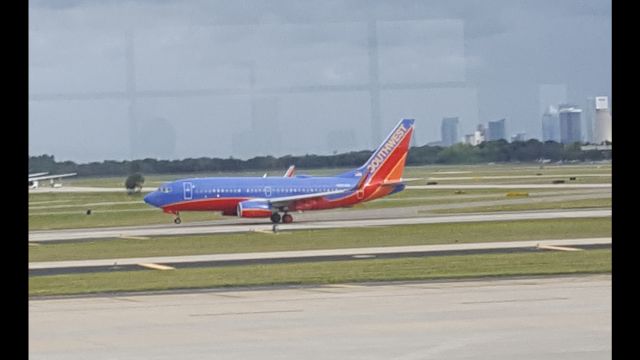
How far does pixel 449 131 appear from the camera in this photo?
95.0 feet

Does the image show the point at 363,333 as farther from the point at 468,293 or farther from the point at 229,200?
the point at 229,200

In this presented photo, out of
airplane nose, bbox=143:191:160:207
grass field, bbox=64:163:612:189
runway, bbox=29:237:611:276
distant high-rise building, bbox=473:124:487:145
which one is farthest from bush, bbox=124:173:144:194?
distant high-rise building, bbox=473:124:487:145

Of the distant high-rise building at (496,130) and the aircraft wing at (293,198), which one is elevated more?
the distant high-rise building at (496,130)

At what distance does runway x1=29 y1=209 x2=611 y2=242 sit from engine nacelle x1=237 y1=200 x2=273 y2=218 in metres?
0.35

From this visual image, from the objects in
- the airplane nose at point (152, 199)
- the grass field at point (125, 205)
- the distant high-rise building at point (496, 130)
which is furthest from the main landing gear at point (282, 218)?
the distant high-rise building at point (496, 130)

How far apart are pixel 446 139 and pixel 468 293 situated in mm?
15386

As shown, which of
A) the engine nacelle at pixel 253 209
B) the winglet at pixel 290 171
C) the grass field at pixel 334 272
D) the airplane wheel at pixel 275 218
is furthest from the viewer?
the airplane wheel at pixel 275 218

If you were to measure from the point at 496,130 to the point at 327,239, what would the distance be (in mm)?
5104

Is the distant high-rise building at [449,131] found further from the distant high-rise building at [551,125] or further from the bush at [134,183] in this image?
the bush at [134,183]

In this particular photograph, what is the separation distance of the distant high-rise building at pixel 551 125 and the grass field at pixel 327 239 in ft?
7.62

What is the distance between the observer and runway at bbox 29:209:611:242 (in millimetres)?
28659

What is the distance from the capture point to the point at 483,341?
8.45 metres

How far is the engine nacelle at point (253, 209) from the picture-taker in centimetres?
3173
